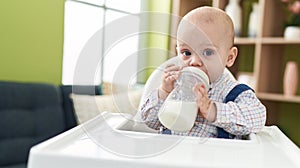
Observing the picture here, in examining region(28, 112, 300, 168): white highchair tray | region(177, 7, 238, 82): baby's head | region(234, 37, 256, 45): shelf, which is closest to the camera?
region(28, 112, 300, 168): white highchair tray

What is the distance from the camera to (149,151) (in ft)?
1.86

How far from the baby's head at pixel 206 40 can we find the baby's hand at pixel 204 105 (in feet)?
0.22

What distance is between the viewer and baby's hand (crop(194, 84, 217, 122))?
668 mm

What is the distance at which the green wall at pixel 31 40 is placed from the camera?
205cm

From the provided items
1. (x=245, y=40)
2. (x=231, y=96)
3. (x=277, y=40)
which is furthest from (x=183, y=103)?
(x=245, y=40)

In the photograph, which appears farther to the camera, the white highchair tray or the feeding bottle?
the feeding bottle

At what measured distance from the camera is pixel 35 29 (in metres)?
2.20

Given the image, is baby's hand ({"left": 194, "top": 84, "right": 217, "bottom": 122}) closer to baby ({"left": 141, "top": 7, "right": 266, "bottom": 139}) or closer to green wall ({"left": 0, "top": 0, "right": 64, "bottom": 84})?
baby ({"left": 141, "top": 7, "right": 266, "bottom": 139})

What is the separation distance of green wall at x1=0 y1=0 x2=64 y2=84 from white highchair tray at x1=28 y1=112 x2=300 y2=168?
4.86 ft

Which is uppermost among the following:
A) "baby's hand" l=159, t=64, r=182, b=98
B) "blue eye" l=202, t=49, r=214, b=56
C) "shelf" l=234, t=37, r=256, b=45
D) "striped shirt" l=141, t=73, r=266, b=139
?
"shelf" l=234, t=37, r=256, b=45

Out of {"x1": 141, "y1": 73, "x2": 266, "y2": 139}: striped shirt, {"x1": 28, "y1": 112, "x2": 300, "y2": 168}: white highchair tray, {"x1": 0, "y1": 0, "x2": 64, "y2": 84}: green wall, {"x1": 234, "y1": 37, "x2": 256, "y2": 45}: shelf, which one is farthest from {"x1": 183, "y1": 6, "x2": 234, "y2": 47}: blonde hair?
{"x1": 234, "y1": 37, "x2": 256, "y2": 45}: shelf

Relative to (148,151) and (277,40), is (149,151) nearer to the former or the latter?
(148,151)

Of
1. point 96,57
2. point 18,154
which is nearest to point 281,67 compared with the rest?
point 18,154

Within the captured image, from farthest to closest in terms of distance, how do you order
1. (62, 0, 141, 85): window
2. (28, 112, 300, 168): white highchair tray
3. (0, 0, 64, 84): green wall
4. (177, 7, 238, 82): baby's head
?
(0, 0, 64, 84): green wall → (177, 7, 238, 82): baby's head → (62, 0, 141, 85): window → (28, 112, 300, 168): white highchair tray
